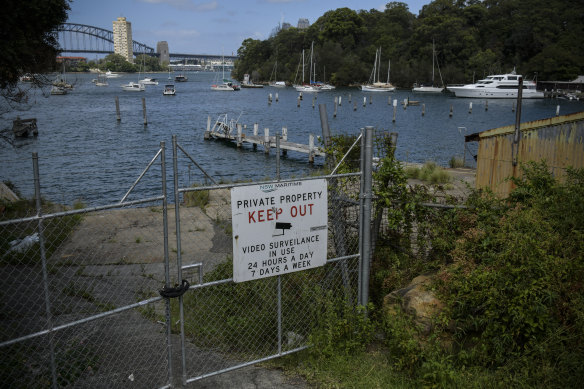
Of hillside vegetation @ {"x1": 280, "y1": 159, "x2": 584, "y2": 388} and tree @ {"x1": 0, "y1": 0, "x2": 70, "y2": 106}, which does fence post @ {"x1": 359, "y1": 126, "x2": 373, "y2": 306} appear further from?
tree @ {"x1": 0, "y1": 0, "x2": 70, "y2": 106}

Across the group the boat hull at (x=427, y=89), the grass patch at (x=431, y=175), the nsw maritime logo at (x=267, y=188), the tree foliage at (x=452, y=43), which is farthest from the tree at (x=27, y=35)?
the tree foliage at (x=452, y=43)

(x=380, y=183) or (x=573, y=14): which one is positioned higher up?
(x=573, y=14)

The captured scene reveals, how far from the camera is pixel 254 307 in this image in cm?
737

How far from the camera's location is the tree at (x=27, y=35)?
9.88 meters

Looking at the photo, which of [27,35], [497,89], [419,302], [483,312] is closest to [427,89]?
[497,89]

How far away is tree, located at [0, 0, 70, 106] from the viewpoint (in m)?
9.88

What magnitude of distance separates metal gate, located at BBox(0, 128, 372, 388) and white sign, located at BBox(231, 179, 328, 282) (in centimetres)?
21

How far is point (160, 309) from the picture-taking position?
813 cm

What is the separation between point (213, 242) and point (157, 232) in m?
1.59

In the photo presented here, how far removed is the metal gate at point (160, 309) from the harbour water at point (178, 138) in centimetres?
181

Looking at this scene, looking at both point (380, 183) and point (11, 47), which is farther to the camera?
point (11, 47)

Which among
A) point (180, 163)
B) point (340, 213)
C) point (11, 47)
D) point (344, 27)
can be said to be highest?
point (344, 27)

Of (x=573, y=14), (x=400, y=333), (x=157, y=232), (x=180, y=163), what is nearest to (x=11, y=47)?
(x=157, y=232)

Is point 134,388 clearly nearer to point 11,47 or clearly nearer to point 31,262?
point 31,262
